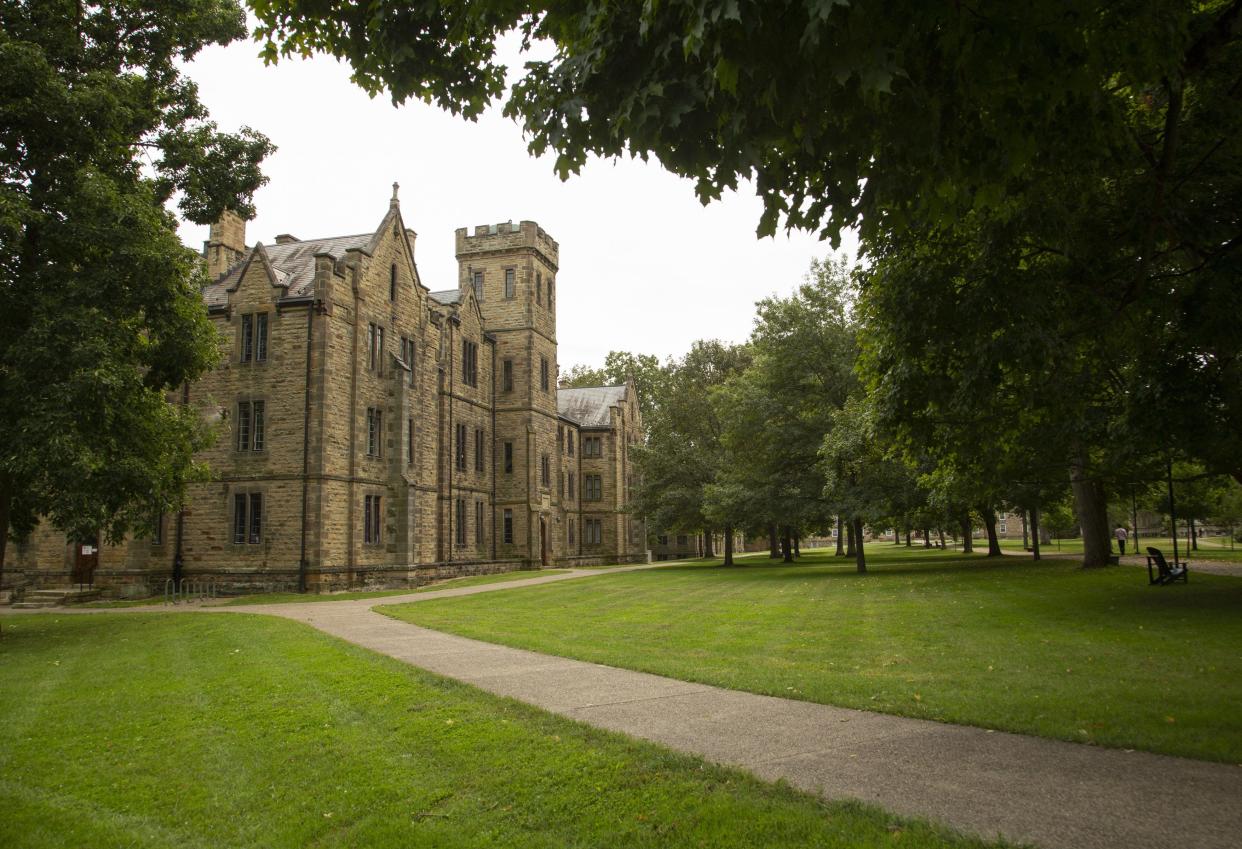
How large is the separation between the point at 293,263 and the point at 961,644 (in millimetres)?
30027

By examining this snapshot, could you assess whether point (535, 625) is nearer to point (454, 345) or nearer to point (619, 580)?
point (619, 580)

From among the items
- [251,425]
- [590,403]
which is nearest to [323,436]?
[251,425]

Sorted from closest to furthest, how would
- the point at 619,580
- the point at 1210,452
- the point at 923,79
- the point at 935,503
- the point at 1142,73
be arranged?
the point at 923,79 → the point at 1142,73 → the point at 1210,452 → the point at 935,503 → the point at 619,580

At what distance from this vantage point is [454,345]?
4088 cm

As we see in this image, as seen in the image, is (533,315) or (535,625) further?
(533,315)

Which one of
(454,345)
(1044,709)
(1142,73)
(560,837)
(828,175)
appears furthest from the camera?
(454,345)

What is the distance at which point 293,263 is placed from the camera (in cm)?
3341

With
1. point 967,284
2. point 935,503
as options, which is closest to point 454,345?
point 935,503

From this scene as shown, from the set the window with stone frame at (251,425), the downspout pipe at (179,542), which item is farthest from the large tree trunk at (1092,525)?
the downspout pipe at (179,542)

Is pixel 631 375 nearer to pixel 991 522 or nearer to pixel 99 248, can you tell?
pixel 991 522

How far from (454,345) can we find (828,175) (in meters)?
36.4

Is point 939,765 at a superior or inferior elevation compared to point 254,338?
inferior

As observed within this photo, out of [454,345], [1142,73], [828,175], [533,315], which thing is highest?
[533,315]

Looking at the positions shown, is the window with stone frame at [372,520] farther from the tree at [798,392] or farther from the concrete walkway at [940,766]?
the concrete walkway at [940,766]
